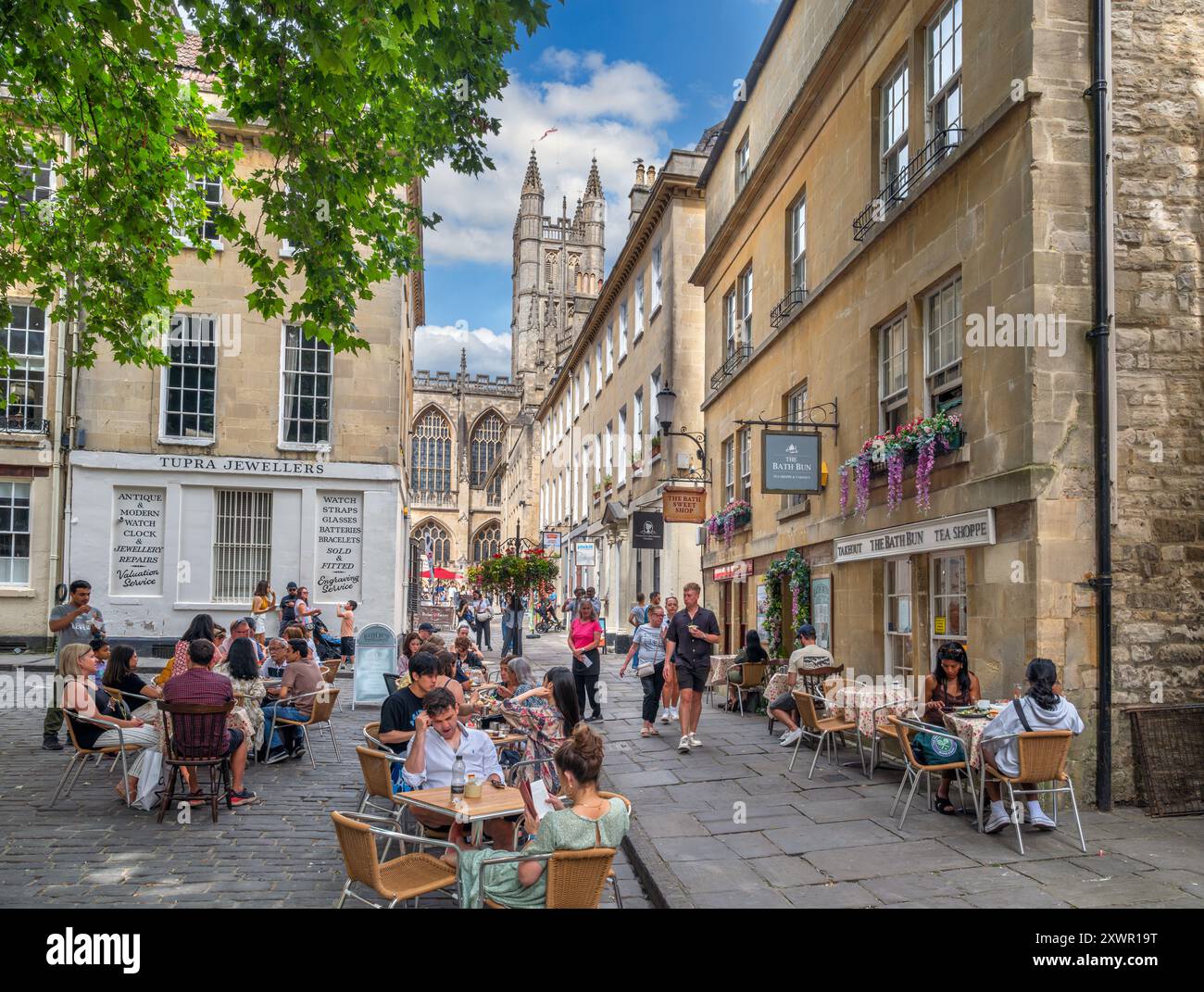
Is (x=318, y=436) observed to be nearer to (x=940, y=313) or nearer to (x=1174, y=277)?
(x=940, y=313)

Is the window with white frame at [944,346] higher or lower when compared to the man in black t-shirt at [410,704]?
higher

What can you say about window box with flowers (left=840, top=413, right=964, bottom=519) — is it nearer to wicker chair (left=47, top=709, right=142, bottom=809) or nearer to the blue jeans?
the blue jeans

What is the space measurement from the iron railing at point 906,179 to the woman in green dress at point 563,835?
7598 mm

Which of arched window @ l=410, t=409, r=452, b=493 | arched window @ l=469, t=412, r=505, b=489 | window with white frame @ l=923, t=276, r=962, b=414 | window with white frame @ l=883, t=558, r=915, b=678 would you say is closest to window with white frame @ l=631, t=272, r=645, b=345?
window with white frame @ l=883, t=558, r=915, b=678

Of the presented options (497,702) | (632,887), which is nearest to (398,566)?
(497,702)

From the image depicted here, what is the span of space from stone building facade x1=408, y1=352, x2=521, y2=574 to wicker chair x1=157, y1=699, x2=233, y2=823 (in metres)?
67.0

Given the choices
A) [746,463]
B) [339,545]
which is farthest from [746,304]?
[339,545]

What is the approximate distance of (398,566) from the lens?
21.8 m

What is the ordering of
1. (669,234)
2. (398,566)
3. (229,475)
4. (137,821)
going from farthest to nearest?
(669,234) < (398,566) < (229,475) < (137,821)

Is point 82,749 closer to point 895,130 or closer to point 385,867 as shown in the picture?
point 385,867

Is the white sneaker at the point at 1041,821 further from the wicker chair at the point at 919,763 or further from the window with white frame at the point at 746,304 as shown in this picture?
the window with white frame at the point at 746,304

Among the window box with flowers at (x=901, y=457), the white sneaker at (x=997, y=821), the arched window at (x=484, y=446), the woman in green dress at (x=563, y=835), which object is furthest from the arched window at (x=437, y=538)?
the woman in green dress at (x=563, y=835)

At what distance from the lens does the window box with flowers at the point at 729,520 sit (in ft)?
55.6
